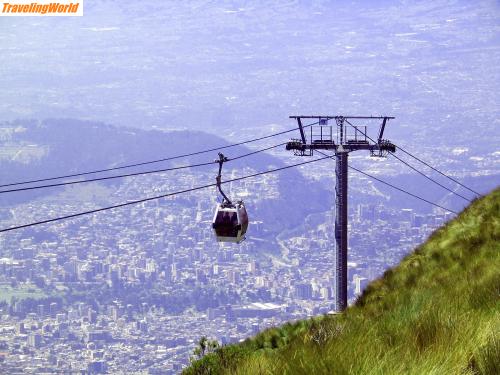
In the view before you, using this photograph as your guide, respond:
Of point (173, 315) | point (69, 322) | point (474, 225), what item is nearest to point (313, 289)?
point (173, 315)

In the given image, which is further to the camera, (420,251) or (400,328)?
(420,251)

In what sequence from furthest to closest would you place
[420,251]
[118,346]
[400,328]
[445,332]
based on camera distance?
[118,346]
[420,251]
[400,328]
[445,332]

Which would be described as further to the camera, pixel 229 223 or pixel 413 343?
pixel 229 223

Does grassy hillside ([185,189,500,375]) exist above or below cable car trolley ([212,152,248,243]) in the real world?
above

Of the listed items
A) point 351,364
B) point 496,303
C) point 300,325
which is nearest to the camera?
point 351,364

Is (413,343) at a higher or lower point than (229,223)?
higher

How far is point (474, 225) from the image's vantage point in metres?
23.4

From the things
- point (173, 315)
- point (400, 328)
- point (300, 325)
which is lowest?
point (173, 315)

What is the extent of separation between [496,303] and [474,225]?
587 inches

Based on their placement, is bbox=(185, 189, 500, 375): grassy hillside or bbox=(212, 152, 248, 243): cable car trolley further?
bbox=(212, 152, 248, 243): cable car trolley

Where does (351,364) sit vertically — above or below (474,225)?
above

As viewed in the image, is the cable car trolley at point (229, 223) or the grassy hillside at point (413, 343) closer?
the grassy hillside at point (413, 343)

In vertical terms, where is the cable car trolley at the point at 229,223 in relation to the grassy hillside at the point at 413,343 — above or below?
below

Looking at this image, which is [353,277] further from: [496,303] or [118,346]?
[496,303]
